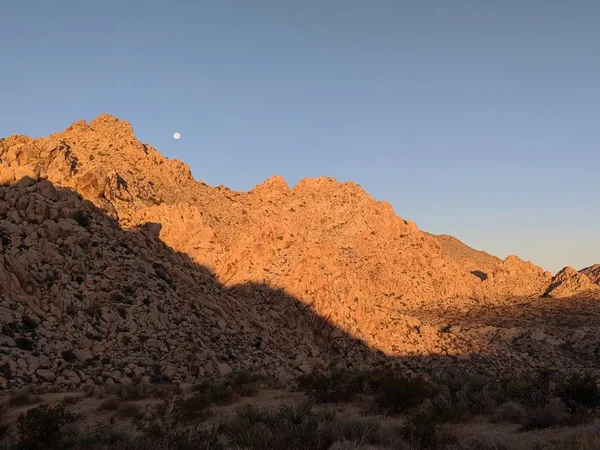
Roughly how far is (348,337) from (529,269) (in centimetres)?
5191

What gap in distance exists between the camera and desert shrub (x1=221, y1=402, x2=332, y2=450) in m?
10.0

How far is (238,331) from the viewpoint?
2806 centimetres

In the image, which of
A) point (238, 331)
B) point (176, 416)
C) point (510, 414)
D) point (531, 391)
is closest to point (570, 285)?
point (238, 331)

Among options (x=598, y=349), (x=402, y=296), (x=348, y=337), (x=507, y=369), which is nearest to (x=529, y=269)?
(x=402, y=296)

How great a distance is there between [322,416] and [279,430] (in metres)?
2.03

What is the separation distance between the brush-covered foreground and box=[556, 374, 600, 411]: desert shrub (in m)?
0.03

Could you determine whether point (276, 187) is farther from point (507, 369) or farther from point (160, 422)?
point (160, 422)

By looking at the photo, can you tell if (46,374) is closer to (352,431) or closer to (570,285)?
(352,431)

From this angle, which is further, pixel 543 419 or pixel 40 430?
pixel 543 419

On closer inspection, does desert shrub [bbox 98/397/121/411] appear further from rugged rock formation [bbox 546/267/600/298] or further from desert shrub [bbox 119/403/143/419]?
rugged rock formation [bbox 546/267/600/298]

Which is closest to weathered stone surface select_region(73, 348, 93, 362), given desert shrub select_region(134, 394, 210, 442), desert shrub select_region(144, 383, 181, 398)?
desert shrub select_region(144, 383, 181, 398)

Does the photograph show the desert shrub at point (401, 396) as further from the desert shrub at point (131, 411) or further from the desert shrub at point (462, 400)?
the desert shrub at point (131, 411)

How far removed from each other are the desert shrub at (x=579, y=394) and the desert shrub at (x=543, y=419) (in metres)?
0.51

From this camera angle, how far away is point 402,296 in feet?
192
